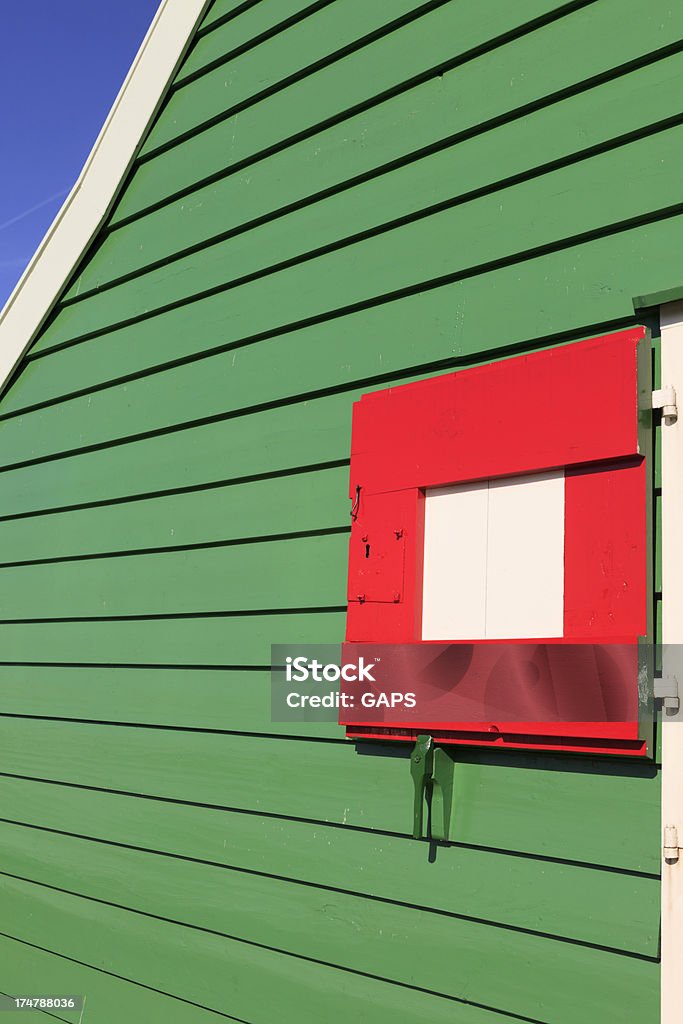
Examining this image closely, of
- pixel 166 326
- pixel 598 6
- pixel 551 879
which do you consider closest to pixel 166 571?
pixel 166 326

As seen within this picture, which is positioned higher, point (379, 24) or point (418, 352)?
point (379, 24)

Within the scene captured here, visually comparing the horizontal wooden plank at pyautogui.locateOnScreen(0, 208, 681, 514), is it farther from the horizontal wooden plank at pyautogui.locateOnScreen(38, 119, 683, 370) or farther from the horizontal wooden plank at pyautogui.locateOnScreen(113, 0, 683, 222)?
the horizontal wooden plank at pyautogui.locateOnScreen(113, 0, 683, 222)

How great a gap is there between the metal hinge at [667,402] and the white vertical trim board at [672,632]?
0.01 metres

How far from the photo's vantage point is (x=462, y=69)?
256cm

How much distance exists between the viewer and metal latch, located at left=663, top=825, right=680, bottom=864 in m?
1.82

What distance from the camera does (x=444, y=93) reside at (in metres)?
2.59

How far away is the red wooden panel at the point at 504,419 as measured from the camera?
2035mm

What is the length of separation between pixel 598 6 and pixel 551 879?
6.59 feet

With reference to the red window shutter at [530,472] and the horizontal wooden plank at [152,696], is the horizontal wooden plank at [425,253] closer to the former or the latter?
the red window shutter at [530,472]

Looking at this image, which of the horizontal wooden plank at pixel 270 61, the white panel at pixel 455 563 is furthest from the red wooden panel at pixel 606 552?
the horizontal wooden plank at pixel 270 61

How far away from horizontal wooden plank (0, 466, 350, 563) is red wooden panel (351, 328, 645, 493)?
18cm

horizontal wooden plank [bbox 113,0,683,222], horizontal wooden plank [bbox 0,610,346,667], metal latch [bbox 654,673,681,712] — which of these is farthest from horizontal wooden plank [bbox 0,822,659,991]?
horizontal wooden plank [bbox 113,0,683,222]

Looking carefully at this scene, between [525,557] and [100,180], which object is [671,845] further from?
[100,180]

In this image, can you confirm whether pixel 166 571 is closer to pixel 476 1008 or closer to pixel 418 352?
pixel 418 352
